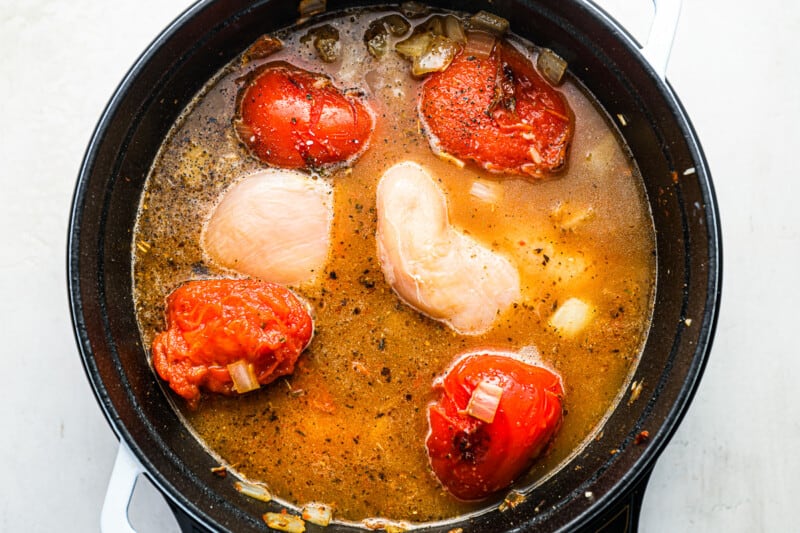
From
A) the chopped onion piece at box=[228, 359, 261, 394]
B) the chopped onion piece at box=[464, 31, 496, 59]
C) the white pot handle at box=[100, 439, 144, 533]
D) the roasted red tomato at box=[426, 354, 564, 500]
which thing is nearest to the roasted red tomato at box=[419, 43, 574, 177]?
the chopped onion piece at box=[464, 31, 496, 59]

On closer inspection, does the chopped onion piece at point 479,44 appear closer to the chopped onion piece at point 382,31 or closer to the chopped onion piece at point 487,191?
the chopped onion piece at point 382,31

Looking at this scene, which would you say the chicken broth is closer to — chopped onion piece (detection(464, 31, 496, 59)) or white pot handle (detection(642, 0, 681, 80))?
chopped onion piece (detection(464, 31, 496, 59))

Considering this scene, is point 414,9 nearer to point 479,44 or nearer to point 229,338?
point 479,44

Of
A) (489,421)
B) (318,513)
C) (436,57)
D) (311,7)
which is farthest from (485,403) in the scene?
(311,7)

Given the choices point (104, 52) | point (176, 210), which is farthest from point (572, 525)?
point (104, 52)

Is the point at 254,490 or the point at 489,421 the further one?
the point at 254,490

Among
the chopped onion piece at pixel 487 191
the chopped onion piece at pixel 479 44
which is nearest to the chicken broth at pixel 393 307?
the chopped onion piece at pixel 487 191

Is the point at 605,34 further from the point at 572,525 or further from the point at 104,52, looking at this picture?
the point at 104,52
